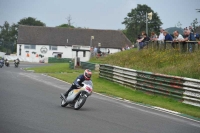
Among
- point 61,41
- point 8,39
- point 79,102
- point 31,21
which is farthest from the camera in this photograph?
point 8,39

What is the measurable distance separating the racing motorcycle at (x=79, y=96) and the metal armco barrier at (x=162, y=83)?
5.36 meters

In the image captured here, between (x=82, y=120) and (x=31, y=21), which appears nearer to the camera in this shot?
(x=82, y=120)

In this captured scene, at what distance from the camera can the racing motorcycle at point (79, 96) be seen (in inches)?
602

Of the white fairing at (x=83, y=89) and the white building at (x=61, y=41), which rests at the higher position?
the white building at (x=61, y=41)

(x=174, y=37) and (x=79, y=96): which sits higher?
(x=174, y=37)

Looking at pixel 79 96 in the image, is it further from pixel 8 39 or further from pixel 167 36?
pixel 8 39

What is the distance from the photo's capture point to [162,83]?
21812 millimetres

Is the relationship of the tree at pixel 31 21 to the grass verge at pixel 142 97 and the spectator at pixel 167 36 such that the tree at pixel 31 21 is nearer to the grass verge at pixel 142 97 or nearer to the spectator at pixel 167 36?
the grass verge at pixel 142 97

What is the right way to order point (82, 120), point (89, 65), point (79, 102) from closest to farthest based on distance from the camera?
point (82, 120) < point (79, 102) < point (89, 65)

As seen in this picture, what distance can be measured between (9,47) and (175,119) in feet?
539

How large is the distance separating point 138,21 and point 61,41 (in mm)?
22408

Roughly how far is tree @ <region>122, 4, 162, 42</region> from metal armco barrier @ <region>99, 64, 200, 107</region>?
87804 millimetres

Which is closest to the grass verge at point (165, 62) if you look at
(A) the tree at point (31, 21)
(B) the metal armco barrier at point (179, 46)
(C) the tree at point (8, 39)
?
(B) the metal armco barrier at point (179, 46)

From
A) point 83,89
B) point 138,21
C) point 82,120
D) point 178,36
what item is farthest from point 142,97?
point 138,21
